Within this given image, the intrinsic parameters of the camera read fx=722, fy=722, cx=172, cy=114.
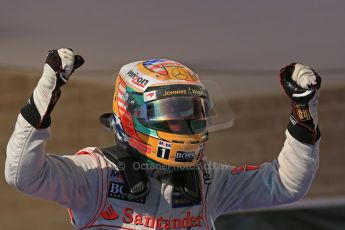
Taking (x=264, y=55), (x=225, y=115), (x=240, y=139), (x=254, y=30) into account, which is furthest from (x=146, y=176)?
(x=240, y=139)

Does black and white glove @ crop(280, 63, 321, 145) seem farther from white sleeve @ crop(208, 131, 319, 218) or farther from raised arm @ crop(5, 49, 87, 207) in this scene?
raised arm @ crop(5, 49, 87, 207)

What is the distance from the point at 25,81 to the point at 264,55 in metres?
0.89

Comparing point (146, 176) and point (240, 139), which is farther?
point (240, 139)

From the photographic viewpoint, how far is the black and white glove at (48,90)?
4.24 ft

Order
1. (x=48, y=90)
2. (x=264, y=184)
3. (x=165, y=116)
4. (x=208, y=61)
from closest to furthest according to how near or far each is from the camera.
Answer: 1. (x=48, y=90)
2. (x=165, y=116)
3. (x=264, y=184)
4. (x=208, y=61)

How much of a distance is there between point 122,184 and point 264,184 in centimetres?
34

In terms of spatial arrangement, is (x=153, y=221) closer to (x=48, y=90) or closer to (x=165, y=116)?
(x=165, y=116)

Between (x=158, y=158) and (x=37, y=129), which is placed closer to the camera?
(x=37, y=129)

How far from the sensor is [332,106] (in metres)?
2.77

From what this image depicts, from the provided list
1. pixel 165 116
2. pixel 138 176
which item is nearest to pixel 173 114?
pixel 165 116

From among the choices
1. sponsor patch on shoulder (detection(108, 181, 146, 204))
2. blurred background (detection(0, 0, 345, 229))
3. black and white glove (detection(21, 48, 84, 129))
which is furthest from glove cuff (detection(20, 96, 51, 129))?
blurred background (detection(0, 0, 345, 229))

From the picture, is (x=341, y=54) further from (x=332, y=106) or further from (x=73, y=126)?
(x=73, y=126)

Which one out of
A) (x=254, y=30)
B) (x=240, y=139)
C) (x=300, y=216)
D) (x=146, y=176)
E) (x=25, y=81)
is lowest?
(x=300, y=216)

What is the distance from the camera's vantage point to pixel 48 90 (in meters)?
1.30
